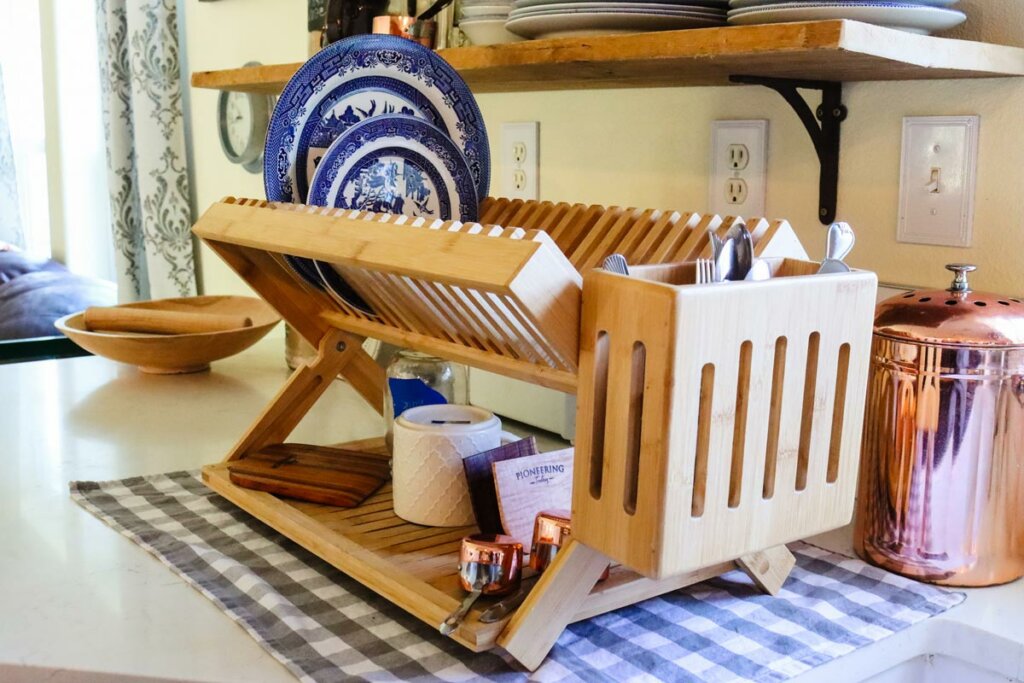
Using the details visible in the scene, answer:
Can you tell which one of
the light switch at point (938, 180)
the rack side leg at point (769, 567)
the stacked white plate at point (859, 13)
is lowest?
the rack side leg at point (769, 567)

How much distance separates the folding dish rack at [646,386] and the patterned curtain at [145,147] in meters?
1.97

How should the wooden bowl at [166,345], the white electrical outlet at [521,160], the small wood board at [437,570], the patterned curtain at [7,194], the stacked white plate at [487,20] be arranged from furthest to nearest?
the patterned curtain at [7,194] → the wooden bowl at [166,345] → the white electrical outlet at [521,160] → the stacked white plate at [487,20] → the small wood board at [437,570]

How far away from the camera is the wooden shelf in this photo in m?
0.77

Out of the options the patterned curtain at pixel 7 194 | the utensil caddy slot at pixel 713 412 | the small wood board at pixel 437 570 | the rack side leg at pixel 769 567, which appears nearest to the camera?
the utensil caddy slot at pixel 713 412

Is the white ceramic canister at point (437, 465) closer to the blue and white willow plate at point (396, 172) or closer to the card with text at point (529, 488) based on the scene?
the card with text at point (529, 488)

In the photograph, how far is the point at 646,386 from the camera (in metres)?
0.67

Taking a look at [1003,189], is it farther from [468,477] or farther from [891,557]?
[468,477]

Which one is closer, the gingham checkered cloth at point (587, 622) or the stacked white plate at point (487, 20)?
the gingham checkered cloth at point (587, 622)

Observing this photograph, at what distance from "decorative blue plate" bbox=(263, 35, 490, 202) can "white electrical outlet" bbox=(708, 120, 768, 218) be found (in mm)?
299

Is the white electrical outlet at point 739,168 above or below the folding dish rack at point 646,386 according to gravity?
above

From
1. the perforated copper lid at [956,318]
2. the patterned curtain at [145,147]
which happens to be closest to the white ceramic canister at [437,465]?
the perforated copper lid at [956,318]

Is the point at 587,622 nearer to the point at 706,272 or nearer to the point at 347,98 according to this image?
the point at 706,272

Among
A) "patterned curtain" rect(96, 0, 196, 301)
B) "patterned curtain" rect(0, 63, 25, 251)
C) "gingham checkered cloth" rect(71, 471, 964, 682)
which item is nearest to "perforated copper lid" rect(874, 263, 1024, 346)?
"gingham checkered cloth" rect(71, 471, 964, 682)

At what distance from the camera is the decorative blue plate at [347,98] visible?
1021mm
